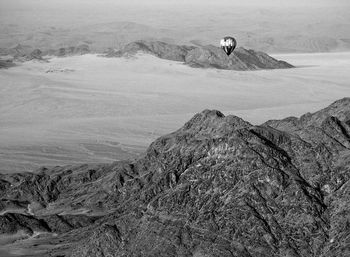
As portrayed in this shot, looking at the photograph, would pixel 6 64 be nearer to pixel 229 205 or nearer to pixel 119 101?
pixel 119 101

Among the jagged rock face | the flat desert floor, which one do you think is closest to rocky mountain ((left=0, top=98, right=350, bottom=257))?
the flat desert floor

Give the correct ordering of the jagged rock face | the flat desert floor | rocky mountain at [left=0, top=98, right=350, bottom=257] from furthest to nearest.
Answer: the jagged rock face < the flat desert floor < rocky mountain at [left=0, top=98, right=350, bottom=257]

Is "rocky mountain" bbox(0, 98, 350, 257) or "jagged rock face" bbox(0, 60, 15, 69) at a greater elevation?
"rocky mountain" bbox(0, 98, 350, 257)

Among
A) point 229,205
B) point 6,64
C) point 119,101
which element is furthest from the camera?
point 6,64

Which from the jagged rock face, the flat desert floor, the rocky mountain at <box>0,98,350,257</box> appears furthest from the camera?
the jagged rock face

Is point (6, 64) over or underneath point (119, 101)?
over

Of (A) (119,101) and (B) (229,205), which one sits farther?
(A) (119,101)

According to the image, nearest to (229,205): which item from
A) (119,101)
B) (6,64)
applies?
(119,101)

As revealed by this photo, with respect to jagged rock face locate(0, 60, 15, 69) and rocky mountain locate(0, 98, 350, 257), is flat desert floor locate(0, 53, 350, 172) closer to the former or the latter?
jagged rock face locate(0, 60, 15, 69)

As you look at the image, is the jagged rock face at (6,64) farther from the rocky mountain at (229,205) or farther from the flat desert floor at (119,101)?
the rocky mountain at (229,205)
